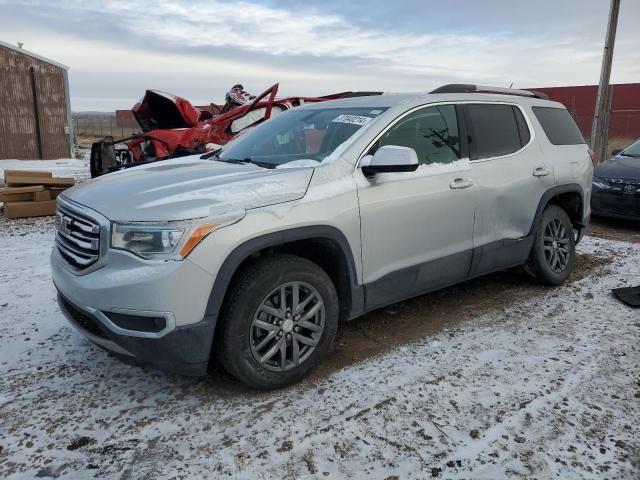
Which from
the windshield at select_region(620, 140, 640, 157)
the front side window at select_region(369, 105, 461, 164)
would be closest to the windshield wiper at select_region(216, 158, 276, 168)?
the front side window at select_region(369, 105, 461, 164)

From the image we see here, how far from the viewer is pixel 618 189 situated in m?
7.52

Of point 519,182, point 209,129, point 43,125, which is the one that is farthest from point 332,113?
point 43,125

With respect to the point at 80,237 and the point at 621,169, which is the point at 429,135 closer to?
the point at 80,237

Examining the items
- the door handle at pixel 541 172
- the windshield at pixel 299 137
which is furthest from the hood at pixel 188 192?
the door handle at pixel 541 172

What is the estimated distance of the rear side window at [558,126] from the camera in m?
4.75

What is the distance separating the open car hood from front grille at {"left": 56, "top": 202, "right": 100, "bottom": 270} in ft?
25.0

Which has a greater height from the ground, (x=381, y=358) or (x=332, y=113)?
(x=332, y=113)

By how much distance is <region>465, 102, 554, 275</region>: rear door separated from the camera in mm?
4051

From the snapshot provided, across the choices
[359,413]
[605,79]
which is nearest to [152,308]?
[359,413]

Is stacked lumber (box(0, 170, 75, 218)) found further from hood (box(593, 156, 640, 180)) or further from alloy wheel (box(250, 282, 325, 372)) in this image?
hood (box(593, 156, 640, 180))

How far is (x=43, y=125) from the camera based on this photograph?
68.2 feet

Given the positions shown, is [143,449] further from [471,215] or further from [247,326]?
[471,215]

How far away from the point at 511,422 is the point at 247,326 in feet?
5.05

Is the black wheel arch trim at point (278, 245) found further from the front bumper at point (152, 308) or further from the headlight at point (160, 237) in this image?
the headlight at point (160, 237)
